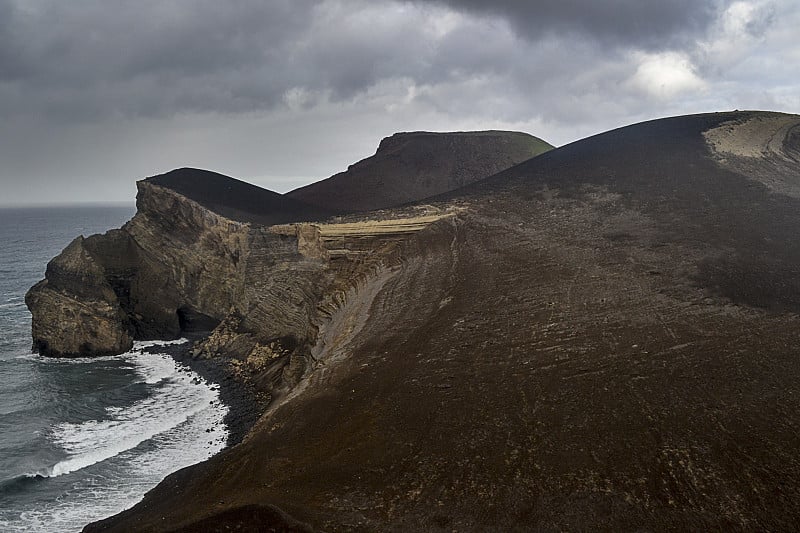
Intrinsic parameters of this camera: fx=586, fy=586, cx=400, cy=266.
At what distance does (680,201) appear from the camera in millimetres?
27766

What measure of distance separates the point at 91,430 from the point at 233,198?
2334cm

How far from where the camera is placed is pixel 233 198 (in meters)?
45.9

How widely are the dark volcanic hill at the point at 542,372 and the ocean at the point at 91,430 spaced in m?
4.46

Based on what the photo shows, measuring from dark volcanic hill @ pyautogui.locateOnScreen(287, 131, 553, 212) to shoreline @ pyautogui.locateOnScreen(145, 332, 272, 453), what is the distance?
78.0ft

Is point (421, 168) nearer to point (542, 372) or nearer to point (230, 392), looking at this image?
point (230, 392)

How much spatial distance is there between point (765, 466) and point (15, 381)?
35818 millimetres

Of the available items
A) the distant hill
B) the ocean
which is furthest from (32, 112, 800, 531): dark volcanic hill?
the distant hill

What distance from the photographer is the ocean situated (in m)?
20.0

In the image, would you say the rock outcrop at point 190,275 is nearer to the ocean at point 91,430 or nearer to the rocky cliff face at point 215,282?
the rocky cliff face at point 215,282

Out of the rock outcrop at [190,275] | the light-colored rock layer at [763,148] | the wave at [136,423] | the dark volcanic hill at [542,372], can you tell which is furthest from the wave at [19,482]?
the light-colored rock layer at [763,148]

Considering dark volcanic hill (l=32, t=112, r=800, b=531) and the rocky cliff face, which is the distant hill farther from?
dark volcanic hill (l=32, t=112, r=800, b=531)

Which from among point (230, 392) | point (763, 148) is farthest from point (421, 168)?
point (230, 392)

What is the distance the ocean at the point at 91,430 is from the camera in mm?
19969

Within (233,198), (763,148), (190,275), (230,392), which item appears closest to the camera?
(230,392)
